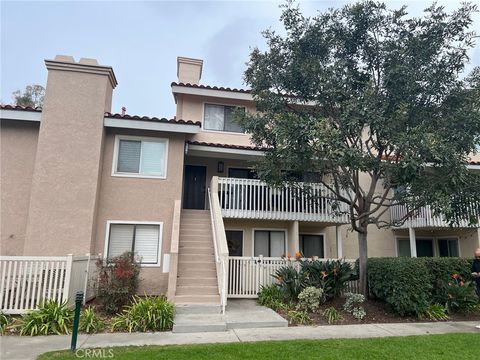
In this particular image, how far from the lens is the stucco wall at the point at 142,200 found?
11.3m

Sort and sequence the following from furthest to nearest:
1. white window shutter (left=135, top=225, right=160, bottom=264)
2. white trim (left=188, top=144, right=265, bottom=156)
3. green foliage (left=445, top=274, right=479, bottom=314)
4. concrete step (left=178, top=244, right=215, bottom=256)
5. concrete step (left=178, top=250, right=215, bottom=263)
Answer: white trim (left=188, top=144, right=265, bottom=156)
white window shutter (left=135, top=225, right=160, bottom=264)
concrete step (left=178, top=244, right=215, bottom=256)
concrete step (left=178, top=250, right=215, bottom=263)
green foliage (left=445, top=274, right=479, bottom=314)

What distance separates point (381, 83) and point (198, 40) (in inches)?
393

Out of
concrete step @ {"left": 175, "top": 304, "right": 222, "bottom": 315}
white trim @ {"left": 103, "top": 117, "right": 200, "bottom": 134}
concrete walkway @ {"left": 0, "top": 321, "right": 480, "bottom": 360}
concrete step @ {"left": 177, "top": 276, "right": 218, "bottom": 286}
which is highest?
white trim @ {"left": 103, "top": 117, "right": 200, "bottom": 134}

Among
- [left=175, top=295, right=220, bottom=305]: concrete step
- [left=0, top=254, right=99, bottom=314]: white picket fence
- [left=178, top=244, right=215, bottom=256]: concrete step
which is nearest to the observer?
[left=0, top=254, right=99, bottom=314]: white picket fence

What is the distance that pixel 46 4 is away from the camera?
12195 mm

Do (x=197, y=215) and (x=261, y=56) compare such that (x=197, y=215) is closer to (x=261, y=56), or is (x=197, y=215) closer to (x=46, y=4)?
(x=261, y=56)

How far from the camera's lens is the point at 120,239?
1149cm

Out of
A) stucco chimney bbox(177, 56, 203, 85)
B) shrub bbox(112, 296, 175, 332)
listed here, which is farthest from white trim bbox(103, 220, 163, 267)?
stucco chimney bbox(177, 56, 203, 85)

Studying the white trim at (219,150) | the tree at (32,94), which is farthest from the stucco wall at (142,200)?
the tree at (32,94)

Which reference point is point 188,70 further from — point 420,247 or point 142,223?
point 420,247

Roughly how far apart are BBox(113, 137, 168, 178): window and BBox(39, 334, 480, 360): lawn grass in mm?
6944

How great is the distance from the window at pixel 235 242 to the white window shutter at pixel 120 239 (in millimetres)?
4202

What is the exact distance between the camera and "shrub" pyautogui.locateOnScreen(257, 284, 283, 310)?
10142 mm

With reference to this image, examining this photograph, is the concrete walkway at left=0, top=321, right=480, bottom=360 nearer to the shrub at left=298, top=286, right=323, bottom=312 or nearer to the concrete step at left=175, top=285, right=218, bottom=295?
the shrub at left=298, top=286, right=323, bottom=312
